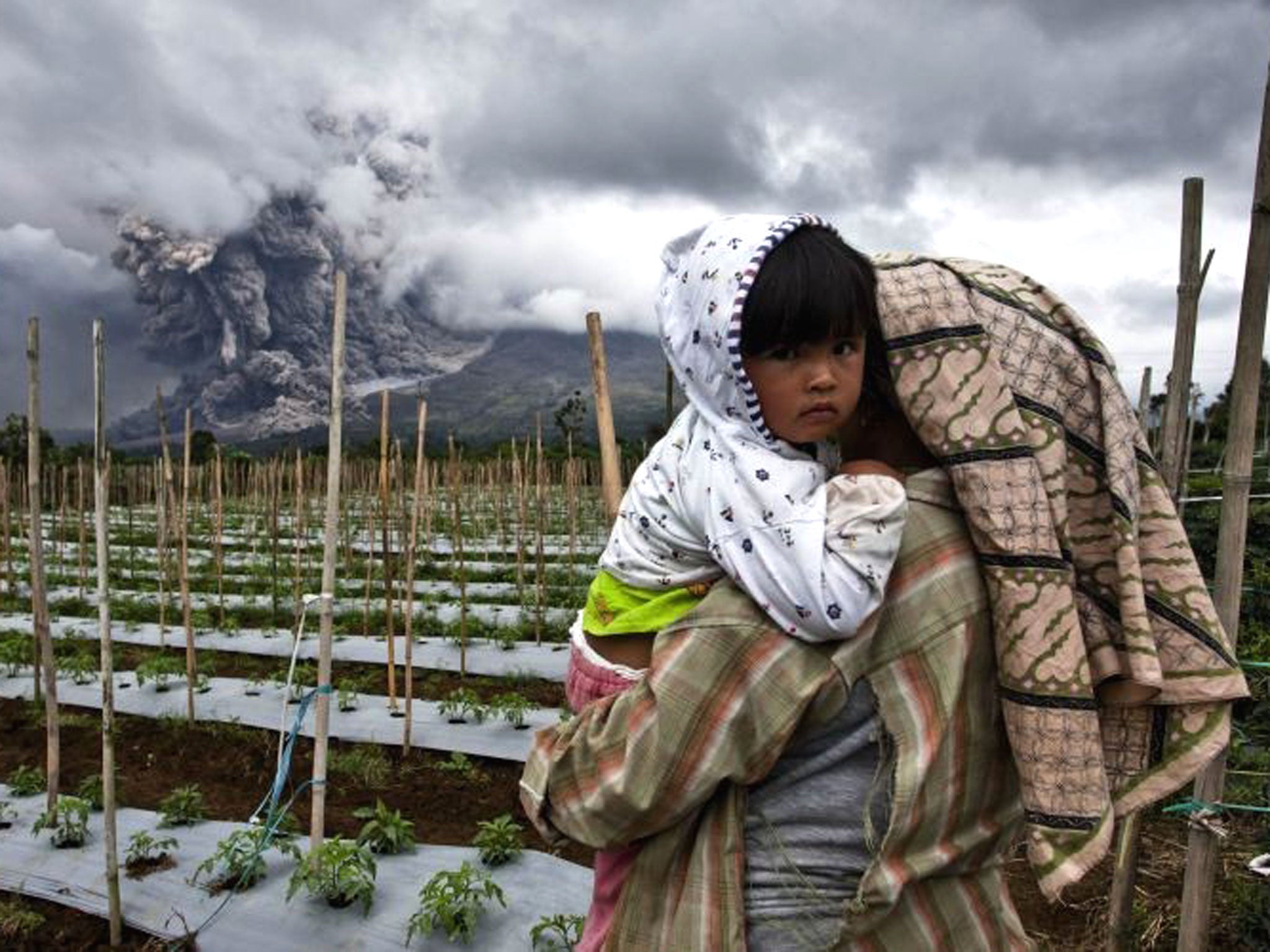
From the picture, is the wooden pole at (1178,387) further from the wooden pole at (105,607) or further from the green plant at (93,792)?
the green plant at (93,792)

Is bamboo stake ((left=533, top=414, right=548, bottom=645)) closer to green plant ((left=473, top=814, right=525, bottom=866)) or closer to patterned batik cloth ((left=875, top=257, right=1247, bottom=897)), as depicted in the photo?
green plant ((left=473, top=814, right=525, bottom=866))

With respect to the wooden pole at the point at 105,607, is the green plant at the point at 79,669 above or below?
below

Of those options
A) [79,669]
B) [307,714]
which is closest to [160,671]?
[79,669]

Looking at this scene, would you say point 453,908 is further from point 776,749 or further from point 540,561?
point 540,561

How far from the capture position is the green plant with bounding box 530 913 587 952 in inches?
123

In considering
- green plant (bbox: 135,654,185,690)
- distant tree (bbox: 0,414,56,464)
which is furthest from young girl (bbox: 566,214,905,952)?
distant tree (bbox: 0,414,56,464)

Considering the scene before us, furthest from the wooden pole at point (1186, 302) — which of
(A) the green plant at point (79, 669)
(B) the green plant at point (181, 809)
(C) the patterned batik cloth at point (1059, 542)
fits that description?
(A) the green plant at point (79, 669)

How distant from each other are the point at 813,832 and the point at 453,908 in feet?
9.01

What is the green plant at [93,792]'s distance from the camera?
4.51 meters

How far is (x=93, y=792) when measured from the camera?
462 cm

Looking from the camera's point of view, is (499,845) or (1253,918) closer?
(1253,918)

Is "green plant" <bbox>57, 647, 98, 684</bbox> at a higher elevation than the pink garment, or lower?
lower

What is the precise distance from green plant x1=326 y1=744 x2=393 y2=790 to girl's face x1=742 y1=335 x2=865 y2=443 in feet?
15.8

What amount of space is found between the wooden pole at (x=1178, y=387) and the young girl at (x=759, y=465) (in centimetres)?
142
